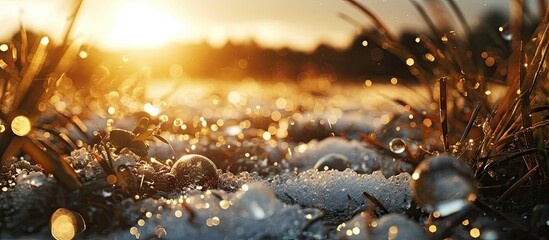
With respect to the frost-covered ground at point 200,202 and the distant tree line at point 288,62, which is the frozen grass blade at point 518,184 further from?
the distant tree line at point 288,62

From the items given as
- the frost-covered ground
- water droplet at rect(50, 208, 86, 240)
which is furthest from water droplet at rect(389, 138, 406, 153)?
water droplet at rect(50, 208, 86, 240)

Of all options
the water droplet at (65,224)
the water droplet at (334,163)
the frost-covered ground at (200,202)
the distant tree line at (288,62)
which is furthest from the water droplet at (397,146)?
the distant tree line at (288,62)

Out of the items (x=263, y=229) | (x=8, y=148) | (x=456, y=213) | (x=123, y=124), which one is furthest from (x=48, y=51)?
(x=123, y=124)

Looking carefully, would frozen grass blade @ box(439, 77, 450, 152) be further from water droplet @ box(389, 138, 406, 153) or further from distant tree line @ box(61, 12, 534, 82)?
distant tree line @ box(61, 12, 534, 82)

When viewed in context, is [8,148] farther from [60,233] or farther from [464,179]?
[464,179]

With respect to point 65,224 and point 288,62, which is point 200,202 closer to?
point 65,224

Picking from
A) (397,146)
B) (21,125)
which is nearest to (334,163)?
(397,146)
